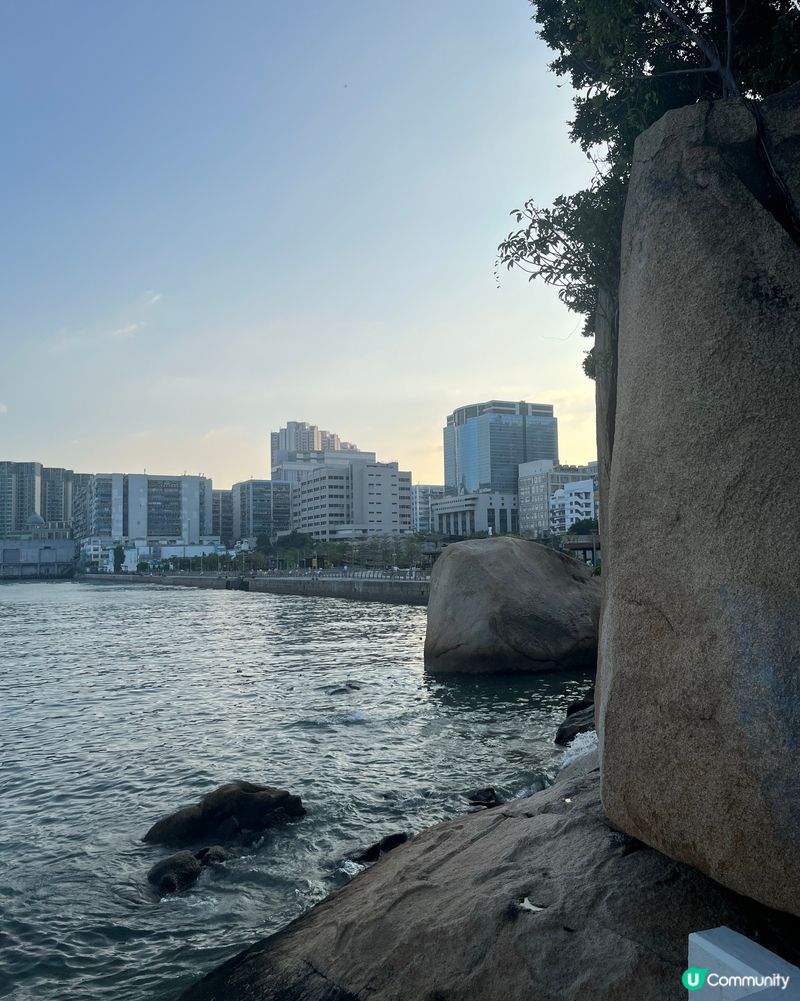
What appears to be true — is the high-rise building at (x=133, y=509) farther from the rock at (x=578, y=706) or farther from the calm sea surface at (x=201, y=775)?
the rock at (x=578, y=706)

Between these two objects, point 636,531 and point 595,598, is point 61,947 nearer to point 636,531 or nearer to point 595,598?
point 636,531

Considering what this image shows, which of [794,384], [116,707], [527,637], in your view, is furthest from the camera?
[527,637]

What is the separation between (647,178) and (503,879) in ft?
15.4

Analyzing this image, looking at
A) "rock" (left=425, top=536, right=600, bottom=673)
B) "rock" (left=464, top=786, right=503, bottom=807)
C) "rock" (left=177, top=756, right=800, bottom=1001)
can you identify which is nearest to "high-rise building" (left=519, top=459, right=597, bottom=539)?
"rock" (left=425, top=536, right=600, bottom=673)

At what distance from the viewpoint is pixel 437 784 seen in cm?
1141

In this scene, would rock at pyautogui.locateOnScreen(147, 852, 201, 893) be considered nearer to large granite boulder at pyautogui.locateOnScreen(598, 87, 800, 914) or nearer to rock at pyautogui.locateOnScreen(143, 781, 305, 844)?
rock at pyautogui.locateOnScreen(143, 781, 305, 844)

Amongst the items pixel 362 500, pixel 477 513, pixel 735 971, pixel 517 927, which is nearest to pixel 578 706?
pixel 517 927

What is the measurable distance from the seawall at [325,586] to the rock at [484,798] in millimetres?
30871

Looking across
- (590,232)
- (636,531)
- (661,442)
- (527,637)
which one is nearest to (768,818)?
(636,531)

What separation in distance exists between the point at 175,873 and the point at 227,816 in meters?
1.46

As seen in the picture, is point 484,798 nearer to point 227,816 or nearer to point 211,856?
point 227,816

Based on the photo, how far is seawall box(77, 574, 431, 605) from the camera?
61.9m

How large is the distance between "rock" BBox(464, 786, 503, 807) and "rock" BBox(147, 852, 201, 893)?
12.2 feet

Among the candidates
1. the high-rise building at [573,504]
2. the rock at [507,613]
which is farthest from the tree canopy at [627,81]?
the high-rise building at [573,504]
